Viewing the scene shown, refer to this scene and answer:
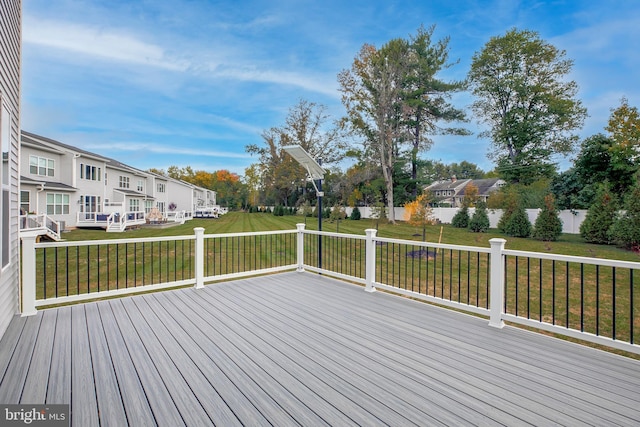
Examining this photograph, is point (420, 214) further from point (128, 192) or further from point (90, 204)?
point (128, 192)

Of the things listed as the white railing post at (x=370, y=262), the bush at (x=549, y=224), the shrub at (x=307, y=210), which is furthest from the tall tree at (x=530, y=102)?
the white railing post at (x=370, y=262)

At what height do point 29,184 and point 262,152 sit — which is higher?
point 262,152

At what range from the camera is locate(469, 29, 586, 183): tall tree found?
64.9ft

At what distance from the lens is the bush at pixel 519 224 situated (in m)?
12.7

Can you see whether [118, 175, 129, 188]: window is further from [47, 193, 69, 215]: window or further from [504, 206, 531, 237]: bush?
[504, 206, 531, 237]: bush

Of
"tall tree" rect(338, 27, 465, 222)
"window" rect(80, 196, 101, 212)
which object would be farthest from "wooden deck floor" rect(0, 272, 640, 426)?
"window" rect(80, 196, 101, 212)

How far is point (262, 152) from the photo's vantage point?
3075 cm

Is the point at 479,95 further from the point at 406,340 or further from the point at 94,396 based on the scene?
the point at 94,396

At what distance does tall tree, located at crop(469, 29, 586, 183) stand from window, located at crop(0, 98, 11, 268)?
23041 mm

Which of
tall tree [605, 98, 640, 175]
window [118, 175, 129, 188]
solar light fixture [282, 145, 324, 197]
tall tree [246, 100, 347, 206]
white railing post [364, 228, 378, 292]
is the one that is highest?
tall tree [246, 100, 347, 206]

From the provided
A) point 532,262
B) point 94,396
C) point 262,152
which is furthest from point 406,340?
point 262,152

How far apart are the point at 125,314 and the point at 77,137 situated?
20881 mm

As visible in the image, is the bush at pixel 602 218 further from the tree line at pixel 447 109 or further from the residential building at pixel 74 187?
the residential building at pixel 74 187

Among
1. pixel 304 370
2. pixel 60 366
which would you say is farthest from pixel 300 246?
pixel 60 366
